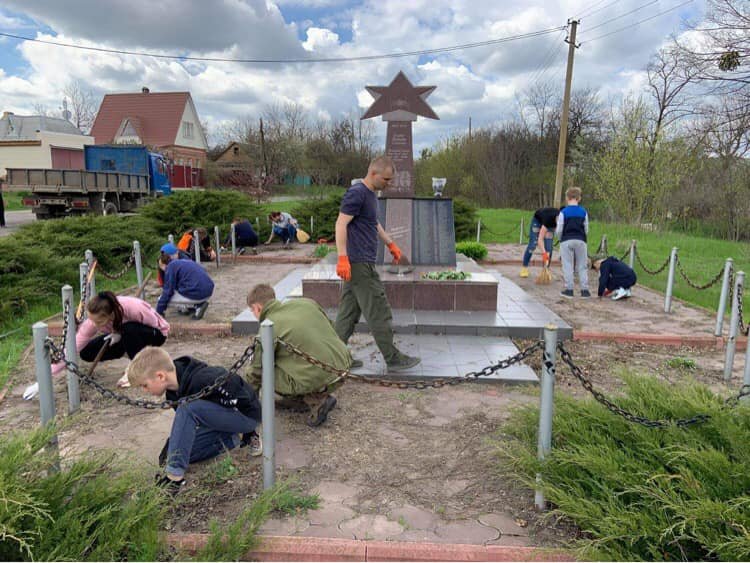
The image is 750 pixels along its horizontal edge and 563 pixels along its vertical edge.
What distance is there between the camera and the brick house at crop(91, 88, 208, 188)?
143 feet

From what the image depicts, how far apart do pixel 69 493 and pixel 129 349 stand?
2.27m

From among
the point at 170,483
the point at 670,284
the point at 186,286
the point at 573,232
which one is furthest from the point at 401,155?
the point at 170,483

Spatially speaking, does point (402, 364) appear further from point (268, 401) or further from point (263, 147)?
point (263, 147)

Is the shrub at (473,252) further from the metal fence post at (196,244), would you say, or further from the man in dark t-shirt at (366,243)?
the man in dark t-shirt at (366,243)

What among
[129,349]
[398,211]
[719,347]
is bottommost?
[719,347]

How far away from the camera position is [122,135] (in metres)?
44.0

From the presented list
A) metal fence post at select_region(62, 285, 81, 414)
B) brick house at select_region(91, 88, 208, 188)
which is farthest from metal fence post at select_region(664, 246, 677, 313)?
brick house at select_region(91, 88, 208, 188)

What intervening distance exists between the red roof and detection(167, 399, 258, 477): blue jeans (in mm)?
44339

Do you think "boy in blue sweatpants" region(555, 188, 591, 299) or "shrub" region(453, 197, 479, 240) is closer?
"boy in blue sweatpants" region(555, 188, 591, 299)

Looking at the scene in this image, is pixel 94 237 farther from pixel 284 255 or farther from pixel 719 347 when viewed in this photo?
pixel 719 347

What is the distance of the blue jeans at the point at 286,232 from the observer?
15.4 meters

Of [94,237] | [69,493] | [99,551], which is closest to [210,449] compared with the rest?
[69,493]

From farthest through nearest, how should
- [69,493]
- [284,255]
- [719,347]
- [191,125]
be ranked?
1. [191,125]
2. [284,255]
3. [719,347]
4. [69,493]

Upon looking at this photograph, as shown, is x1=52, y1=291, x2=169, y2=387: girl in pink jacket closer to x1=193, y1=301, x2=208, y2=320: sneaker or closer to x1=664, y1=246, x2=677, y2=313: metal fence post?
x1=193, y1=301, x2=208, y2=320: sneaker
